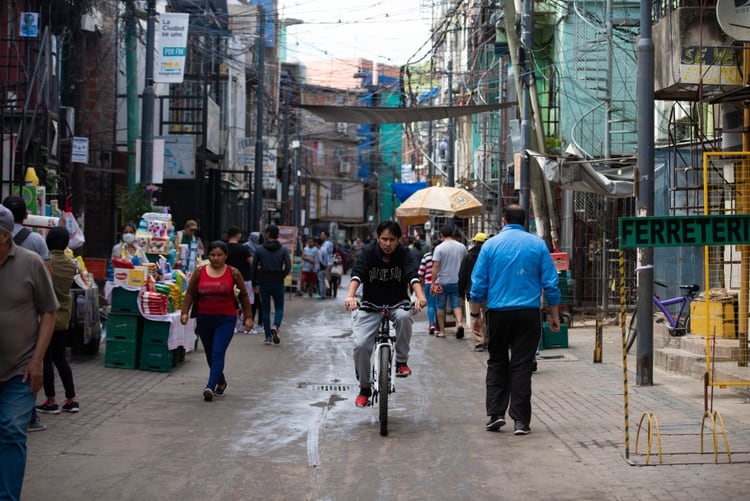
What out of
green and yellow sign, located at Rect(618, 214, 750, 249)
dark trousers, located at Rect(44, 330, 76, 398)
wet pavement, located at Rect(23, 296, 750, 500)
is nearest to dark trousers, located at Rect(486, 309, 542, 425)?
wet pavement, located at Rect(23, 296, 750, 500)

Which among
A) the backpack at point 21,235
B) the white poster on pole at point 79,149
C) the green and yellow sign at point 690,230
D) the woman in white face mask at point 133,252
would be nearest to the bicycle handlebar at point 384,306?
the green and yellow sign at point 690,230

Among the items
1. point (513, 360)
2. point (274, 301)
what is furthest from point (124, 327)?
point (513, 360)

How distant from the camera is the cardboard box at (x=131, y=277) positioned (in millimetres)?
12945

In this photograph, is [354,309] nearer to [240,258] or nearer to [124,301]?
[124,301]

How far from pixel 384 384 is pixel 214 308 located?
2720 mm

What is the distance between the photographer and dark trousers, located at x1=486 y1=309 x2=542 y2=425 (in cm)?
882

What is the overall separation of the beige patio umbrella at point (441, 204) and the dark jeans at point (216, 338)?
1199 cm

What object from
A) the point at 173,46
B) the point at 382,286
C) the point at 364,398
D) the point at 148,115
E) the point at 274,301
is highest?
the point at 173,46

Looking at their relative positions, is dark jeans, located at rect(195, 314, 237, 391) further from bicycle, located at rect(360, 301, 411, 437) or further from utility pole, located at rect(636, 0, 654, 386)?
utility pole, located at rect(636, 0, 654, 386)

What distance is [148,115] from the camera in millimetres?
20875

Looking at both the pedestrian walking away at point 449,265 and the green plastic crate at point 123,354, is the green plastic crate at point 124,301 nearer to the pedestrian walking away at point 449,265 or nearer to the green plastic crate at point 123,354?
the green plastic crate at point 123,354

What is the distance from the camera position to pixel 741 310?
11.5 metres

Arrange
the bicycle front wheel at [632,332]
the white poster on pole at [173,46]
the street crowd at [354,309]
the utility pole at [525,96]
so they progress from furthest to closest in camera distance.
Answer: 1. the white poster on pole at [173,46]
2. the utility pole at [525,96]
3. the bicycle front wheel at [632,332]
4. the street crowd at [354,309]

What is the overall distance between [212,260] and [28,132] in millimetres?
9960
